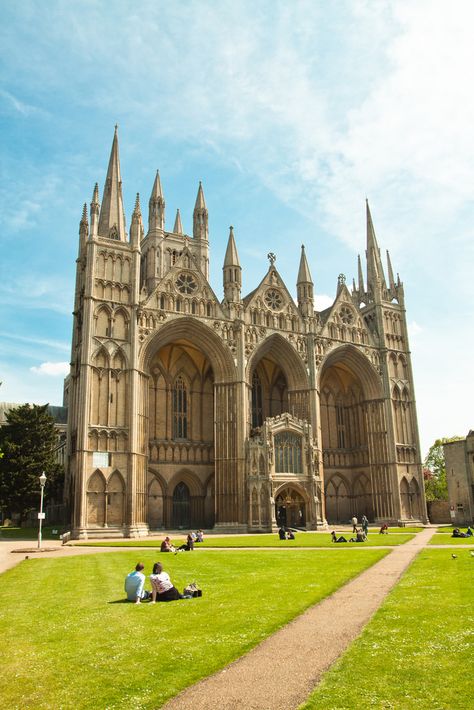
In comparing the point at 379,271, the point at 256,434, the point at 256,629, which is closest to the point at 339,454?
the point at 256,434

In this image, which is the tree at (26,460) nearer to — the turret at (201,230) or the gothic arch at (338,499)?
the gothic arch at (338,499)

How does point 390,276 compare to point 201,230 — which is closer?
point 390,276

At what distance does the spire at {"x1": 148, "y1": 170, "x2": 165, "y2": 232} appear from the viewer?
234 feet

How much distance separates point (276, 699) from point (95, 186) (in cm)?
4824

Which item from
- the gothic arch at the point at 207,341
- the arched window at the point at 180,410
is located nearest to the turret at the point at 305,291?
the gothic arch at the point at 207,341

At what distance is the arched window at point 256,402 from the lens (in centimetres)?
5744

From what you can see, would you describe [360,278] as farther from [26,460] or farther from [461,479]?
[26,460]

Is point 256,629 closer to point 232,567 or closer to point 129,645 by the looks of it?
point 129,645

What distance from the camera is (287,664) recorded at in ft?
27.7

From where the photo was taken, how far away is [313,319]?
56312 mm

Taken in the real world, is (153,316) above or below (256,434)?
above

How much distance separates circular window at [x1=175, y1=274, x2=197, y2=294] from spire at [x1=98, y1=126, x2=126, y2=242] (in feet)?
19.1

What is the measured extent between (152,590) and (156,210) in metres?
63.6

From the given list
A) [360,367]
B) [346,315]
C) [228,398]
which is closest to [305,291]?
[346,315]
